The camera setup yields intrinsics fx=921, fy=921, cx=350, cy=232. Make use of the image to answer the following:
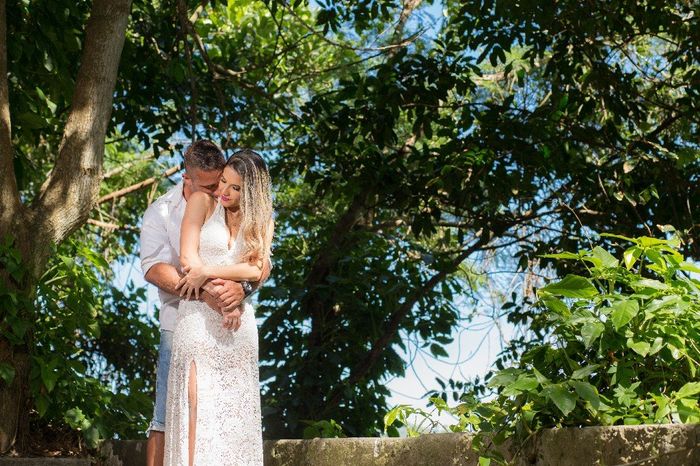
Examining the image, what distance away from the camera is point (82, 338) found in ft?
28.5

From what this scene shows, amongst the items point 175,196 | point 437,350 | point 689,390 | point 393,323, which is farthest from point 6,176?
point 437,350

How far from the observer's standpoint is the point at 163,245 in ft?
11.2

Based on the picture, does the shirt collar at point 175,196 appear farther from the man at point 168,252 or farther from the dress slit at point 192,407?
the dress slit at point 192,407

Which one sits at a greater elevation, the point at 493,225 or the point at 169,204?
the point at 493,225

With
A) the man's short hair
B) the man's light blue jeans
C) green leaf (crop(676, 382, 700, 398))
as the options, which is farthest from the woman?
green leaf (crop(676, 382, 700, 398))

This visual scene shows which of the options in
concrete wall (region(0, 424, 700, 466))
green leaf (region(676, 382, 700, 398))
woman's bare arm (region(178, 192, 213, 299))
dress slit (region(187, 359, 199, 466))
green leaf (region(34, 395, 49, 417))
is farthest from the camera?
green leaf (region(34, 395, 49, 417))

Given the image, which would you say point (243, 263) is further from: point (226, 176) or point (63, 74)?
point (63, 74)

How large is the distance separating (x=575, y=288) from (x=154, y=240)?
163cm

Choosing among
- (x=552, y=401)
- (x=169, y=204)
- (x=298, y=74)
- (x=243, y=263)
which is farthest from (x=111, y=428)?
(x=298, y=74)

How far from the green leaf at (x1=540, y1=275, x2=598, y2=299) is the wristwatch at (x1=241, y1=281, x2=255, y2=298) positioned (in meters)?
1.06

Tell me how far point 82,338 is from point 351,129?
3.63 meters

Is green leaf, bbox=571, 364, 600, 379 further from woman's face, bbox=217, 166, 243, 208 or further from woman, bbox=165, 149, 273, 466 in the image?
woman's face, bbox=217, 166, 243, 208

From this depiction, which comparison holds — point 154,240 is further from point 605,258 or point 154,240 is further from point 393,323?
point 393,323

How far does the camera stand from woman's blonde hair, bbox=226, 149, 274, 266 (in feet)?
10.1
